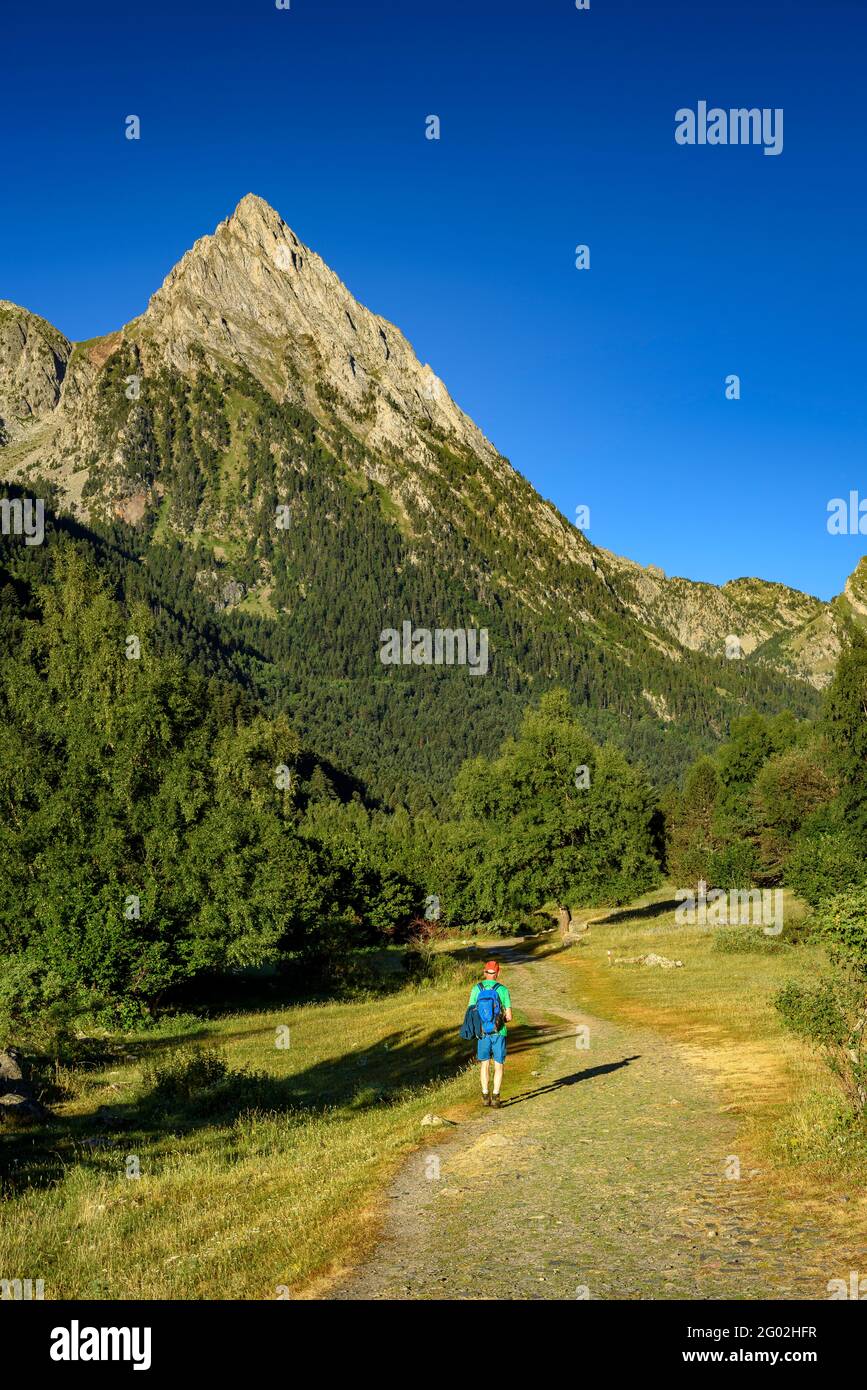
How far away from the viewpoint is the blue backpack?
57.8 ft

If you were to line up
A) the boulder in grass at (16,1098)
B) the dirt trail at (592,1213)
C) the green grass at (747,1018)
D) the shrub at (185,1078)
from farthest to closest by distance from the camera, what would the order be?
the shrub at (185,1078), the boulder in grass at (16,1098), the green grass at (747,1018), the dirt trail at (592,1213)

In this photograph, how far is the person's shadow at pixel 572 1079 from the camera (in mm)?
18984

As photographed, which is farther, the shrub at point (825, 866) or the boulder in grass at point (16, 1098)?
the shrub at point (825, 866)

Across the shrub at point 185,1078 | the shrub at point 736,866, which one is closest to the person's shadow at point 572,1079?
the shrub at point 185,1078

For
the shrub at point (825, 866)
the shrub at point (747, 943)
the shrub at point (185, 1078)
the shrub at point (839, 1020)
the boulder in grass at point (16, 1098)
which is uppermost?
the shrub at point (839, 1020)

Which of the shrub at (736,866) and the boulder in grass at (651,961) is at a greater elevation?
the shrub at (736,866)

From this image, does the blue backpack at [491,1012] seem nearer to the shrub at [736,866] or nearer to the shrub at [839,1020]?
the shrub at [839,1020]

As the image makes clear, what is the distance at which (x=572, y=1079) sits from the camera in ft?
68.2

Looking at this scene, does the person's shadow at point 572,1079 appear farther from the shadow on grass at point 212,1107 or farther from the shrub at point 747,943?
the shrub at point 747,943

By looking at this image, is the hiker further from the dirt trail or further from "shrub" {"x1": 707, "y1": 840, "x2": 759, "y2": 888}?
"shrub" {"x1": 707, "y1": 840, "x2": 759, "y2": 888}

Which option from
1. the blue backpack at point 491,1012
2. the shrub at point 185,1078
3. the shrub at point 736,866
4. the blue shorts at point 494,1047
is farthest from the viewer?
the shrub at point 736,866

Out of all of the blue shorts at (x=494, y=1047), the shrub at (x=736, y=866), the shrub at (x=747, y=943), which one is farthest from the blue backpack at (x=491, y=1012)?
the shrub at (x=736, y=866)
